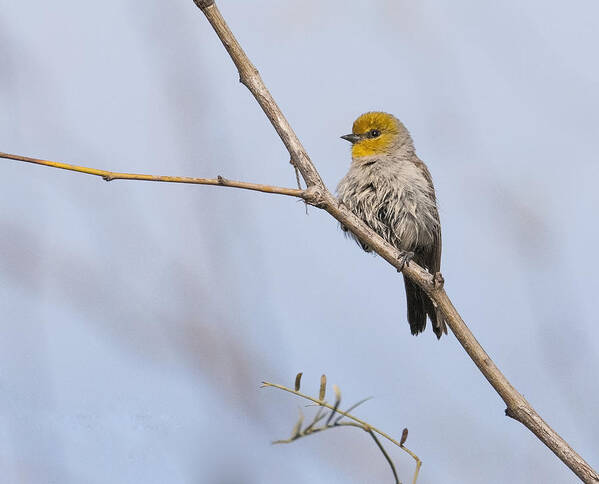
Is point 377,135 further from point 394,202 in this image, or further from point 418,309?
point 418,309

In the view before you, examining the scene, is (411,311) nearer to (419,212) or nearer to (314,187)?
(419,212)

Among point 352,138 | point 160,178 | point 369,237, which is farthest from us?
point 352,138

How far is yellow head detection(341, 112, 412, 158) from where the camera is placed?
4980 millimetres

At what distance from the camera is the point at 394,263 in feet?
8.84

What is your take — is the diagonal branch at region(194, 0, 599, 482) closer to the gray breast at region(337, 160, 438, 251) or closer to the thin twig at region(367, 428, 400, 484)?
the thin twig at region(367, 428, 400, 484)

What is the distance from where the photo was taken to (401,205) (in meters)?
4.48

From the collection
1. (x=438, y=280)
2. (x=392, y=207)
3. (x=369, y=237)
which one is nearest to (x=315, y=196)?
(x=369, y=237)

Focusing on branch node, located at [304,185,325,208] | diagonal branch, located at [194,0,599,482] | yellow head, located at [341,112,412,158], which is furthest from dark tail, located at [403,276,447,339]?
branch node, located at [304,185,325,208]

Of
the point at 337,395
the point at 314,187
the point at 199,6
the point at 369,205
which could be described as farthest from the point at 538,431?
the point at 369,205

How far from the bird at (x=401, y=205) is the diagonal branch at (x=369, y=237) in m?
1.70

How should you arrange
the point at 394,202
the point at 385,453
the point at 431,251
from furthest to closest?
1. the point at 431,251
2. the point at 394,202
3. the point at 385,453

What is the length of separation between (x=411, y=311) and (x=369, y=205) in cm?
75

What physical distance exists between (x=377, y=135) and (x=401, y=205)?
819mm

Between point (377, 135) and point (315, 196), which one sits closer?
point (315, 196)
